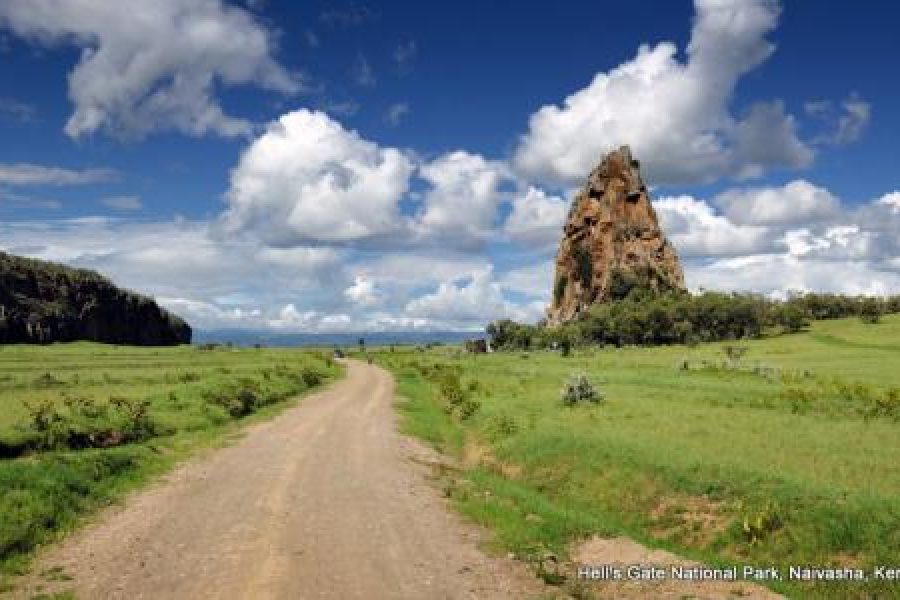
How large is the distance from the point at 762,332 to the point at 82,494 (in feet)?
532

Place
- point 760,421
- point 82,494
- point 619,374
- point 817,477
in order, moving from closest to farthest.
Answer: point 82,494, point 817,477, point 760,421, point 619,374

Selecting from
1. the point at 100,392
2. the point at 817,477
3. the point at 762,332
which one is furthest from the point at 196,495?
the point at 762,332

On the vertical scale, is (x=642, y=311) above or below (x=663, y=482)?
above

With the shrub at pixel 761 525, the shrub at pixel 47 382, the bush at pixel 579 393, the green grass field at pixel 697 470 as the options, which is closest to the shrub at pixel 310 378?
the shrub at pixel 47 382

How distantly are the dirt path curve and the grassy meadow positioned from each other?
1121 millimetres

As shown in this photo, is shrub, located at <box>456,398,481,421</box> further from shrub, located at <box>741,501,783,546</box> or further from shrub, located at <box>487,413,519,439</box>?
shrub, located at <box>741,501,783,546</box>

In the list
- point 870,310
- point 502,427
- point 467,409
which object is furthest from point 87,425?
point 870,310

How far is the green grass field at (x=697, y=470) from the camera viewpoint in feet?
65.2

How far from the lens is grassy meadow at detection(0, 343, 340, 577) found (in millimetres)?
20453

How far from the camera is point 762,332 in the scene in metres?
166

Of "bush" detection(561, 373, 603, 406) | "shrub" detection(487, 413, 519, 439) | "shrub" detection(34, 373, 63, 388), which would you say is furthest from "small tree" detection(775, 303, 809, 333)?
"shrub" detection(34, 373, 63, 388)

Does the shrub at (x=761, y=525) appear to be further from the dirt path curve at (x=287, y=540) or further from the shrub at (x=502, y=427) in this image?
the shrub at (x=502, y=427)

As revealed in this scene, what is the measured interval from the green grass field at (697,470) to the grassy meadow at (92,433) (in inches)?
422

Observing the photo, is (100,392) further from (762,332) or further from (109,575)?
(762,332)
